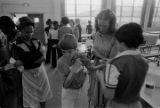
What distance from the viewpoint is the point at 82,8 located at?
748 cm

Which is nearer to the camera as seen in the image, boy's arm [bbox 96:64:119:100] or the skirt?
boy's arm [bbox 96:64:119:100]

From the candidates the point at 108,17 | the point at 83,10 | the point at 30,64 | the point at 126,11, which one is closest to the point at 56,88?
the point at 30,64

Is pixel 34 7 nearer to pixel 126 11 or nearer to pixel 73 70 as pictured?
pixel 126 11

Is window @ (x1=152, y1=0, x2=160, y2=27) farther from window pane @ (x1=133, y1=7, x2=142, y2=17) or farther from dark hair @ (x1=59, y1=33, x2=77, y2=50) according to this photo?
dark hair @ (x1=59, y1=33, x2=77, y2=50)

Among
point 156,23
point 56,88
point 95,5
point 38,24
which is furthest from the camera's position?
point 156,23

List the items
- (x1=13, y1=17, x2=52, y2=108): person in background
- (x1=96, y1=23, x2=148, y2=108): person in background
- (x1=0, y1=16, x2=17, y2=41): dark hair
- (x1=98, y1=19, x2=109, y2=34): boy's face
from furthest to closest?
(x1=0, y1=16, x2=17, y2=41): dark hair < (x1=13, y1=17, x2=52, y2=108): person in background < (x1=98, y1=19, x2=109, y2=34): boy's face < (x1=96, y1=23, x2=148, y2=108): person in background

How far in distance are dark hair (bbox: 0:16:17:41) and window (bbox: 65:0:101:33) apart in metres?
6.06

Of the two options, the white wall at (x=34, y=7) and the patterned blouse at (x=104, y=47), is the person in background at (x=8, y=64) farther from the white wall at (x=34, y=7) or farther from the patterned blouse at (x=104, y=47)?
the white wall at (x=34, y=7)

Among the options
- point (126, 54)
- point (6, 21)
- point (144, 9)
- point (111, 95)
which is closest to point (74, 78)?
point (111, 95)

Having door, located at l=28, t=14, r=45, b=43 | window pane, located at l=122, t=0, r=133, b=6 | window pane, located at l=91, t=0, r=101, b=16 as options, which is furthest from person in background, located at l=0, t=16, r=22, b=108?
window pane, located at l=122, t=0, r=133, b=6

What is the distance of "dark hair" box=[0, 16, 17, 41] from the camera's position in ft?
4.83

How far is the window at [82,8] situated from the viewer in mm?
7276

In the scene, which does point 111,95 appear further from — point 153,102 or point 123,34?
point 153,102

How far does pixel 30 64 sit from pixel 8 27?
557 mm
